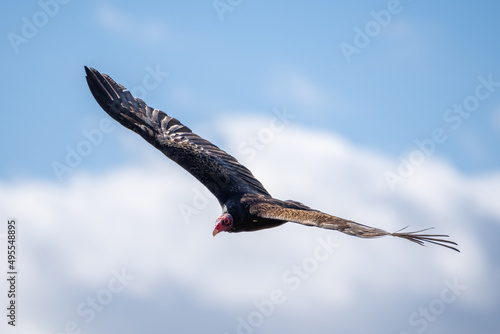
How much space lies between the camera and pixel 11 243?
85.4 feet

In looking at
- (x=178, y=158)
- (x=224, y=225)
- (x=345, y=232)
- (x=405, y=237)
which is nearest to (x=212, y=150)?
(x=178, y=158)

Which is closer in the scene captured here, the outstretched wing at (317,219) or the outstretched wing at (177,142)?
the outstretched wing at (317,219)

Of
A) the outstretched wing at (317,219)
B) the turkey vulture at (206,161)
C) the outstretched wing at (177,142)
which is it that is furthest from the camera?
the outstretched wing at (177,142)

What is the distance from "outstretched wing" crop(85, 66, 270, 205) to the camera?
2342 cm

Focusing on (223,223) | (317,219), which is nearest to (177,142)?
(223,223)

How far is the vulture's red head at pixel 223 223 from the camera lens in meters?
21.7

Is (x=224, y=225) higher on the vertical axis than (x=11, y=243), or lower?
higher

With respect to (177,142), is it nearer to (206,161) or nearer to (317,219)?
(206,161)

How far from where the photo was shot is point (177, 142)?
2442 centimetres

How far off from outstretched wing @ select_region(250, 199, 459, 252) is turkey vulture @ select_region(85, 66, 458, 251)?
0.03m

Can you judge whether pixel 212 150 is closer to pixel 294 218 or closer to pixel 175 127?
pixel 175 127

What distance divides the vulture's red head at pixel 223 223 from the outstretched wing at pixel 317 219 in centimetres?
70

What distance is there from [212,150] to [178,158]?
126 centimetres

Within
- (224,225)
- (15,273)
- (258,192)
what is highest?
(258,192)
